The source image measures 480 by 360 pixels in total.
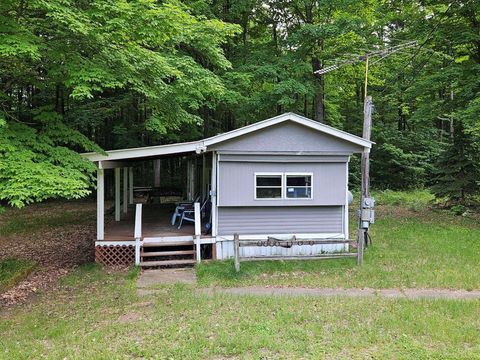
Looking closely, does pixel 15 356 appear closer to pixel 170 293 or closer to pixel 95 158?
pixel 170 293

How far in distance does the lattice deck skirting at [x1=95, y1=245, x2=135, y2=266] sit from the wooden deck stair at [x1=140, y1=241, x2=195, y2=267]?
330 mm

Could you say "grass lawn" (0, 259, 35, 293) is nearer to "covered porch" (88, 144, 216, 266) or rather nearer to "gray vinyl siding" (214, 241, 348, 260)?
"covered porch" (88, 144, 216, 266)

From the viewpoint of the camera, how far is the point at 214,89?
10773 mm

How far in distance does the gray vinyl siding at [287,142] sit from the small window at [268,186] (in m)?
0.65

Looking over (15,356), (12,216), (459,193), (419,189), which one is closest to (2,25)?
(15,356)

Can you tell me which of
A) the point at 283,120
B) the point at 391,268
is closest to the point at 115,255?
the point at 283,120

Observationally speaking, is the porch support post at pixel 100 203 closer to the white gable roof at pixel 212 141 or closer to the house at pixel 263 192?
the house at pixel 263 192

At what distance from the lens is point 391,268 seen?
8477 millimetres

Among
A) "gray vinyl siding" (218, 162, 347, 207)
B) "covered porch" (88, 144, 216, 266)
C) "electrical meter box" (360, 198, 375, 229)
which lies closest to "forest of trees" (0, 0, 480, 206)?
"covered porch" (88, 144, 216, 266)

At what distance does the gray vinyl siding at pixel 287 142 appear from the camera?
9453 mm

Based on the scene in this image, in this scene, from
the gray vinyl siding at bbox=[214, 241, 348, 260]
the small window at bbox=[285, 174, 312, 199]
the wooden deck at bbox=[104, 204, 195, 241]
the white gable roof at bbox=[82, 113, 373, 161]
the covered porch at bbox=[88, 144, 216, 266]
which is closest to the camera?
the white gable roof at bbox=[82, 113, 373, 161]

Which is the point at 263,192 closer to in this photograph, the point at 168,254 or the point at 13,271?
the point at 168,254

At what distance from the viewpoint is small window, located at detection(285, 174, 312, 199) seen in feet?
31.9

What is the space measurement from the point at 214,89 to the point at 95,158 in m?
3.79
